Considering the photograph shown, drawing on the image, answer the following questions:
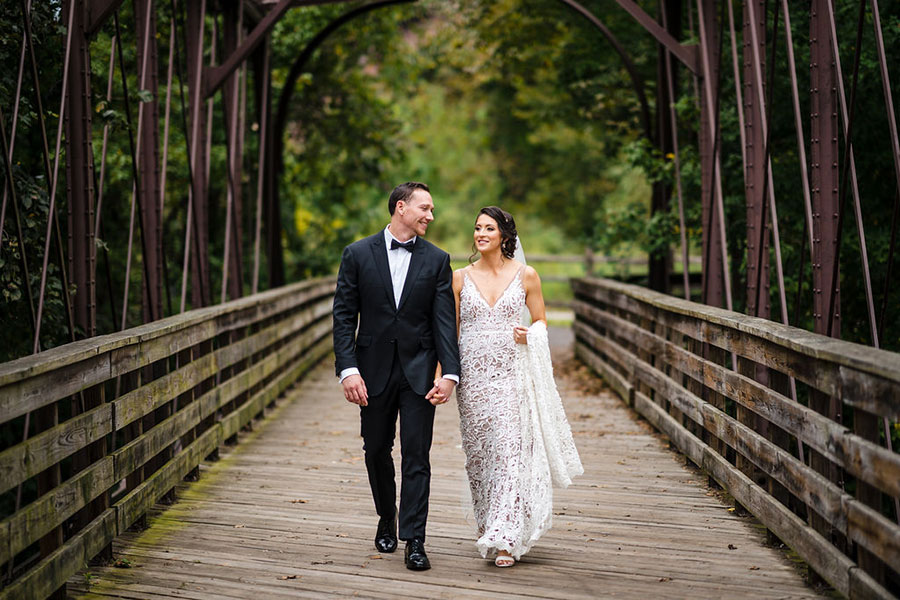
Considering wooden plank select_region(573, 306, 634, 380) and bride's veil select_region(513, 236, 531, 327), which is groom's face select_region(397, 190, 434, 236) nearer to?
bride's veil select_region(513, 236, 531, 327)

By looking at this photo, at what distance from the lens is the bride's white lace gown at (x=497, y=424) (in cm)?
436

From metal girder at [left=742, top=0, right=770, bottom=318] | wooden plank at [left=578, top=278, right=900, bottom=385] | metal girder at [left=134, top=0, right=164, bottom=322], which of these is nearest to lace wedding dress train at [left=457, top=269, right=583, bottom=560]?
wooden plank at [left=578, top=278, right=900, bottom=385]

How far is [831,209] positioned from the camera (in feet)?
18.2

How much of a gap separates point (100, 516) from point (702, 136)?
5785 mm

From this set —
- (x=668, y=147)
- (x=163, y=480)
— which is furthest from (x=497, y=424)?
(x=668, y=147)

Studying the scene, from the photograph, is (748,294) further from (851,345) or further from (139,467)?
(139,467)

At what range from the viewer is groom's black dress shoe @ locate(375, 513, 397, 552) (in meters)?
4.55

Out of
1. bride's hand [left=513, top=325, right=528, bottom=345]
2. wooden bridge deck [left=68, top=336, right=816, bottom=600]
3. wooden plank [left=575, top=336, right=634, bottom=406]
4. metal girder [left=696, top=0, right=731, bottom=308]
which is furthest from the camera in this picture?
wooden plank [left=575, top=336, right=634, bottom=406]

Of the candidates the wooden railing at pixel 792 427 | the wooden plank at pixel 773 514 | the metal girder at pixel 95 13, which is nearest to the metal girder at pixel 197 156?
the metal girder at pixel 95 13

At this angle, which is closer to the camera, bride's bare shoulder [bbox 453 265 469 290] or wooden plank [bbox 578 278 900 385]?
wooden plank [bbox 578 278 900 385]

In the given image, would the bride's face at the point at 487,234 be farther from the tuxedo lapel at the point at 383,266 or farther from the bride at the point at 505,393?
the tuxedo lapel at the point at 383,266

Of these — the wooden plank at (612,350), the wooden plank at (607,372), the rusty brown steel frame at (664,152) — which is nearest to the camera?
the rusty brown steel frame at (664,152)

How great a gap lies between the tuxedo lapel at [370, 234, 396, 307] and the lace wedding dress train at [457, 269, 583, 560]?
368 mm

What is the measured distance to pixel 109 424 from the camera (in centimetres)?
445
